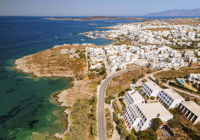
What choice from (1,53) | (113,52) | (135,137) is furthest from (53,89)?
(1,53)

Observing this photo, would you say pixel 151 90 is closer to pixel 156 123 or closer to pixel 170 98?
pixel 170 98

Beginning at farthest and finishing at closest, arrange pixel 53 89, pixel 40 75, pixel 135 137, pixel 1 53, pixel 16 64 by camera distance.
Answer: pixel 1 53, pixel 16 64, pixel 40 75, pixel 53 89, pixel 135 137

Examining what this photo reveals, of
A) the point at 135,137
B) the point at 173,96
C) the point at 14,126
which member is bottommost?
the point at 14,126

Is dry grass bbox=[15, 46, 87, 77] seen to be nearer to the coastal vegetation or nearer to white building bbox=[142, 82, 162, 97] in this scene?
the coastal vegetation

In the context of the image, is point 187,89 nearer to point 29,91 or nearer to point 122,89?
point 122,89

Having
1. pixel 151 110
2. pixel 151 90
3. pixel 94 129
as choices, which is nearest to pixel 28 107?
pixel 94 129

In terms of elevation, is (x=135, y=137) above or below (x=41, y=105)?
above

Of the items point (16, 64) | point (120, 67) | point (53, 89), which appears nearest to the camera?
point (53, 89)

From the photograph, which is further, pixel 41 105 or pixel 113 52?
pixel 113 52
